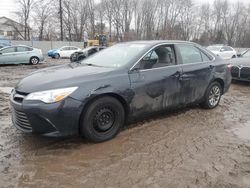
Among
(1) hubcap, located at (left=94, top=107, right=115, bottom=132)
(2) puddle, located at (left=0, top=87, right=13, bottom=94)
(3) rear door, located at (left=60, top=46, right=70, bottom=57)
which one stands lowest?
(2) puddle, located at (left=0, top=87, right=13, bottom=94)

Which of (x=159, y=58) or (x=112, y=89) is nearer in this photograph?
(x=112, y=89)

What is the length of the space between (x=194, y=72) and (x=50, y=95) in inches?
116

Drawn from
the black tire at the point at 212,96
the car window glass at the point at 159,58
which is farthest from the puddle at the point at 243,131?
the car window glass at the point at 159,58

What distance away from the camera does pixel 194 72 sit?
5.25 m

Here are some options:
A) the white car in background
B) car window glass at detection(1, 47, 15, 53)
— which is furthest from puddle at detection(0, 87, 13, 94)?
the white car in background

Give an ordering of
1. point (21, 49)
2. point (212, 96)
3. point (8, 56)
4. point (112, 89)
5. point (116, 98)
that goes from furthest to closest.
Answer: point (21, 49)
point (8, 56)
point (212, 96)
point (116, 98)
point (112, 89)

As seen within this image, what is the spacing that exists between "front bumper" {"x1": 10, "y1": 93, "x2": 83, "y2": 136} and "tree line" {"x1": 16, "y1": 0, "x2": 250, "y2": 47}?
4646 cm

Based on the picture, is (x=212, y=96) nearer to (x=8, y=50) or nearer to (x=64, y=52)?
(x=8, y=50)

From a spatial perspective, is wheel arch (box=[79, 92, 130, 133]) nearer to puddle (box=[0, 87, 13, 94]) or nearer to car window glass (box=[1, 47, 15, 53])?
puddle (box=[0, 87, 13, 94])

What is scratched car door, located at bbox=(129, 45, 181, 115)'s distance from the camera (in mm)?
4316

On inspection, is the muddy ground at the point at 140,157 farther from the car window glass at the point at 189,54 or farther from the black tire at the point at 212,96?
the car window glass at the point at 189,54

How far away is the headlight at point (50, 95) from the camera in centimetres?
353

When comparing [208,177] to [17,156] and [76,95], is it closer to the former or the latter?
[76,95]

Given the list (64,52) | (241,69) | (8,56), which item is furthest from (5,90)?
(64,52)
